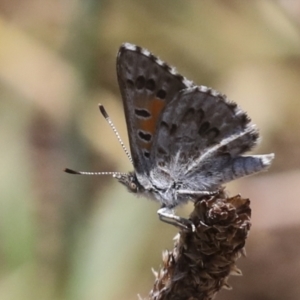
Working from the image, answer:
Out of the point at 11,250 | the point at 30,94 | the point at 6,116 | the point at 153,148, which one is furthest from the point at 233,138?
the point at 30,94

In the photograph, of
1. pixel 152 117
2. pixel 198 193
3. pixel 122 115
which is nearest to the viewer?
pixel 198 193

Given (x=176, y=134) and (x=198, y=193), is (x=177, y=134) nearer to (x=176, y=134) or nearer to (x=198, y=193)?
(x=176, y=134)

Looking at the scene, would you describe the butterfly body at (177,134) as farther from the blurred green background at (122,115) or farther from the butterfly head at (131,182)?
the blurred green background at (122,115)

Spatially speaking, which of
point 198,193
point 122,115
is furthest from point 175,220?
point 122,115

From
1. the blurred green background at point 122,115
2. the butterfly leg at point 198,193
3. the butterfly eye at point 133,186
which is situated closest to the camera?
the butterfly leg at point 198,193

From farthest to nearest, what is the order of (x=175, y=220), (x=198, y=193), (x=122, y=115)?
(x=122, y=115) < (x=198, y=193) < (x=175, y=220)

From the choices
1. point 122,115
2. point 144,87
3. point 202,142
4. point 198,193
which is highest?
point 122,115

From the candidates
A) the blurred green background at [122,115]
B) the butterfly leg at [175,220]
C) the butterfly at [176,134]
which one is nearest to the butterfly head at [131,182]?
the butterfly at [176,134]
